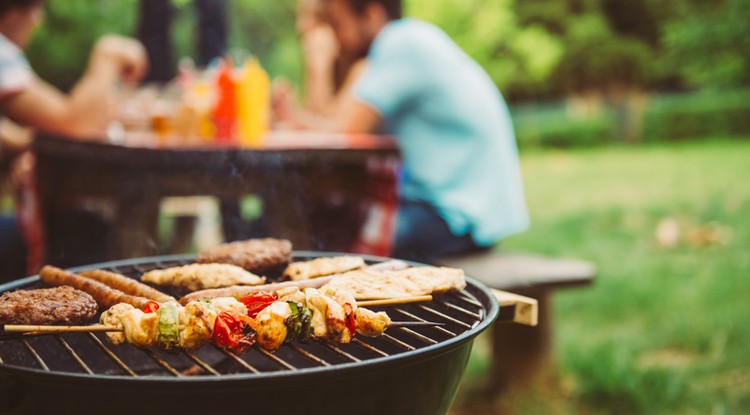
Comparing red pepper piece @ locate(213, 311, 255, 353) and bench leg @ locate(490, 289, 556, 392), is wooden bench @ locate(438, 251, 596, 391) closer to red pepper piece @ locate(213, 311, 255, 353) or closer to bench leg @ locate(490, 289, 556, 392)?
bench leg @ locate(490, 289, 556, 392)

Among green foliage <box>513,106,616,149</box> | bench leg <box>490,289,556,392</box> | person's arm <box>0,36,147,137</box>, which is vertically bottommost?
green foliage <box>513,106,616,149</box>

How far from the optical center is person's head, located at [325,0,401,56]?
14.8 feet

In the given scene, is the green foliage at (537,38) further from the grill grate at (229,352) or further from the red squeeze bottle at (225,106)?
the grill grate at (229,352)

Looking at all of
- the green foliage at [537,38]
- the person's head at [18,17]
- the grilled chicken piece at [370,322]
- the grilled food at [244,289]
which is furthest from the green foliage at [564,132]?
the grilled chicken piece at [370,322]

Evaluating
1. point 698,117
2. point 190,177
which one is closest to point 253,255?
point 190,177

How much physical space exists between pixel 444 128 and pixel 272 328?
2797 mm

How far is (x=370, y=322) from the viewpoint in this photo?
1.69m

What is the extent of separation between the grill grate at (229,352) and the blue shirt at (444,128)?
192cm

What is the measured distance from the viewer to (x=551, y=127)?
23.5m

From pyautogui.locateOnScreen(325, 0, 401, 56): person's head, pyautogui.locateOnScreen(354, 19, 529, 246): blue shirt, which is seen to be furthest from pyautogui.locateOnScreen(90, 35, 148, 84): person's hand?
pyautogui.locateOnScreen(354, 19, 529, 246): blue shirt

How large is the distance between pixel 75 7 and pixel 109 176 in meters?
19.3

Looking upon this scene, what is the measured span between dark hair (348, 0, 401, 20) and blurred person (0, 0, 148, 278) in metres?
1.55

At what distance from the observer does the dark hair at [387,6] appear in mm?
4492

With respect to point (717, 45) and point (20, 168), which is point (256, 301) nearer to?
point (20, 168)
